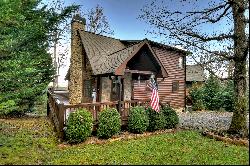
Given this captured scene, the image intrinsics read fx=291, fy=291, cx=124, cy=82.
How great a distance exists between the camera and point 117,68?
640 inches

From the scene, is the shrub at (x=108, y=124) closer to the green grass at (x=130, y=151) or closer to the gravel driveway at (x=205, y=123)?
the green grass at (x=130, y=151)

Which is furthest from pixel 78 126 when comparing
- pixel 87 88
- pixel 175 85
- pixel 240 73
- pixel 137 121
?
pixel 175 85

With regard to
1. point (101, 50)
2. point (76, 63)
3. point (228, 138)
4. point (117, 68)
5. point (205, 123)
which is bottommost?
point (205, 123)

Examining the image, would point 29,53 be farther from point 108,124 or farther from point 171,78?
point 171,78

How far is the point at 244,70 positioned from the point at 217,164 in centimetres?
566

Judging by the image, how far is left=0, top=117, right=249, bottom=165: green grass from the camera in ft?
29.4

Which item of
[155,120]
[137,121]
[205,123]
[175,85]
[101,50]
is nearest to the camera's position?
[137,121]

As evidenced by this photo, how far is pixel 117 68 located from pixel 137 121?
378 cm

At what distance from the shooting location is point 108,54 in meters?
23.1

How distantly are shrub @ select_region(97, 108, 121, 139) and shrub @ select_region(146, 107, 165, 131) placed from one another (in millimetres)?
1962

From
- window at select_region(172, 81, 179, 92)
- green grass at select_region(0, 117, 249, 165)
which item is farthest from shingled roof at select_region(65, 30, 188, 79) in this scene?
green grass at select_region(0, 117, 249, 165)

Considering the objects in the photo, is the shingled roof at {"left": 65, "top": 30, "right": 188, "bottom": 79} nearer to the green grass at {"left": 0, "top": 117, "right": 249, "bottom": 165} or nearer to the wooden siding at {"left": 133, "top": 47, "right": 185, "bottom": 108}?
the wooden siding at {"left": 133, "top": 47, "right": 185, "bottom": 108}

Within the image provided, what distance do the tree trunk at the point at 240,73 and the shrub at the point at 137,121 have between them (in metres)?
3.89

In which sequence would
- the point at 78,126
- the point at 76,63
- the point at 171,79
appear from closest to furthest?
the point at 78,126
the point at 76,63
the point at 171,79
